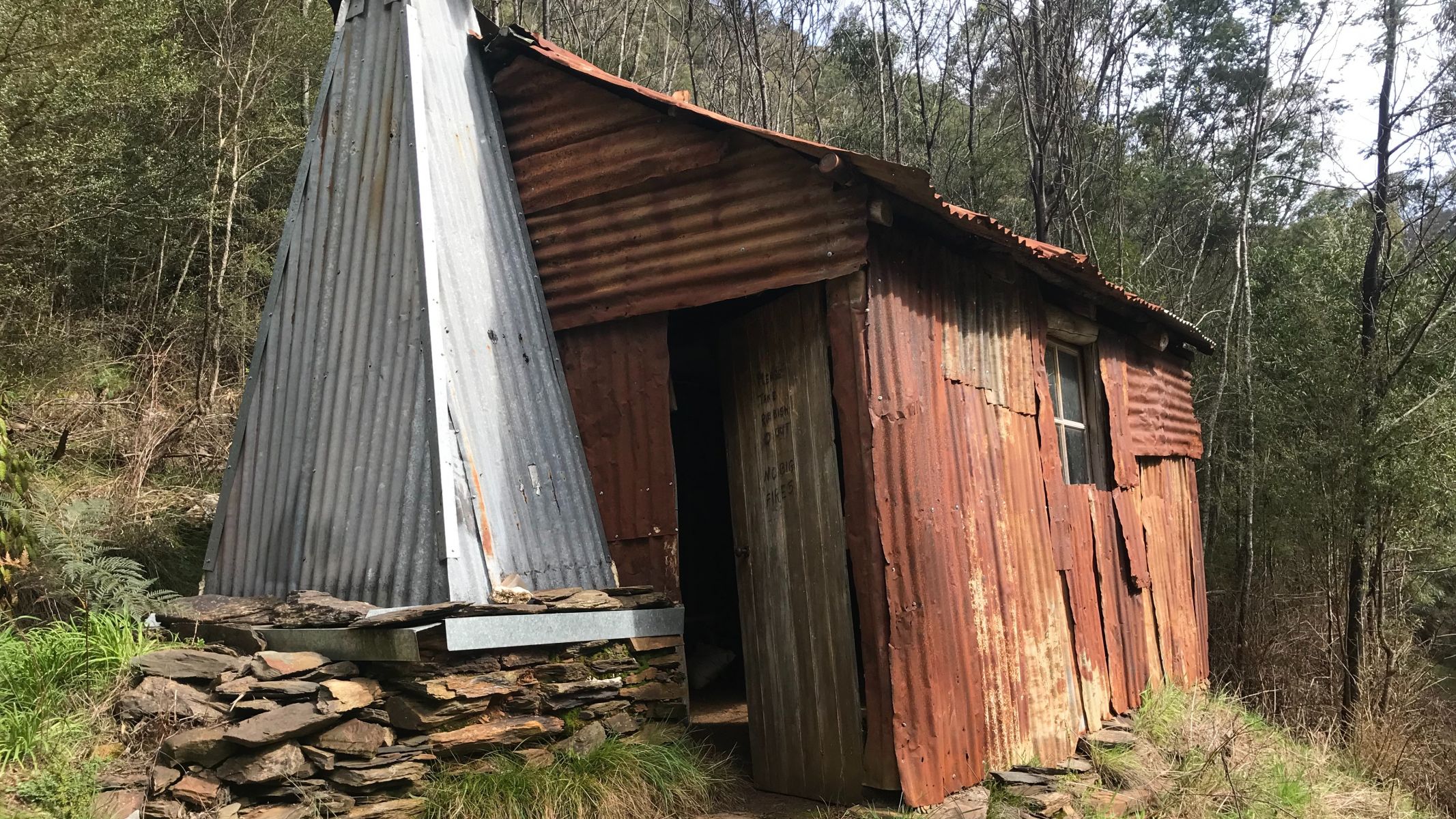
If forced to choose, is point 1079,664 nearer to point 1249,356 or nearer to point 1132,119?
point 1249,356

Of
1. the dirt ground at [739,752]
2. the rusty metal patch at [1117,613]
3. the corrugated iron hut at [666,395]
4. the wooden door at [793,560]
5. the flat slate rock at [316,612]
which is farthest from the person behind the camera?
the rusty metal patch at [1117,613]

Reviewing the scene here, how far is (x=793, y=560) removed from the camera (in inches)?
244

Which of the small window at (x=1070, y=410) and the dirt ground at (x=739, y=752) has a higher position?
the small window at (x=1070, y=410)

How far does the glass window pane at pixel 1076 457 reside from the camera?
8344mm

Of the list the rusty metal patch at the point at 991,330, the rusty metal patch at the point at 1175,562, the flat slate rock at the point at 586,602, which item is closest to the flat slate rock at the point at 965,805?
the flat slate rock at the point at 586,602

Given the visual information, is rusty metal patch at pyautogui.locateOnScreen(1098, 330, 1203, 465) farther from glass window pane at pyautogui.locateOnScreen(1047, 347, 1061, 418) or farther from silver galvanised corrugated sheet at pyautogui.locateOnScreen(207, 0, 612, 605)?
silver galvanised corrugated sheet at pyautogui.locateOnScreen(207, 0, 612, 605)

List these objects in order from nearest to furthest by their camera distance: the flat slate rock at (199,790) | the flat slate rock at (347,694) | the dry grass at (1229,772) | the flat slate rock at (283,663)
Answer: the flat slate rock at (199,790), the flat slate rock at (347,694), the flat slate rock at (283,663), the dry grass at (1229,772)

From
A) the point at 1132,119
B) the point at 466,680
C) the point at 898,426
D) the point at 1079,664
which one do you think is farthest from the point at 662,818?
the point at 1132,119

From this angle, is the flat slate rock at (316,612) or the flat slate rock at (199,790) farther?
the flat slate rock at (316,612)

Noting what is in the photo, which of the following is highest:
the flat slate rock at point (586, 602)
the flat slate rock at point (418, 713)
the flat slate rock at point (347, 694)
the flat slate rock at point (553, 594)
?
the flat slate rock at point (553, 594)

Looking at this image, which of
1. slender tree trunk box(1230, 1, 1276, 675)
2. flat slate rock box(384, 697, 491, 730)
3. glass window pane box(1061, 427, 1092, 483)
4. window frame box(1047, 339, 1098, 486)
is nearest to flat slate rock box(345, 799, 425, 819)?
flat slate rock box(384, 697, 491, 730)

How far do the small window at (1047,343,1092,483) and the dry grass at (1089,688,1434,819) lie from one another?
81.6 inches

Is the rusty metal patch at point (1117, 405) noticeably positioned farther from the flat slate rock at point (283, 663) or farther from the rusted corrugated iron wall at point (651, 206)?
the flat slate rock at point (283, 663)

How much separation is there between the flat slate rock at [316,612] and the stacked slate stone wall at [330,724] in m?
0.22
